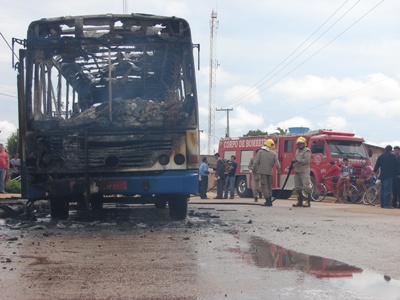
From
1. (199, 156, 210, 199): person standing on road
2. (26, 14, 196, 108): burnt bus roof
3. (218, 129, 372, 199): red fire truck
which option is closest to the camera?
(26, 14, 196, 108): burnt bus roof

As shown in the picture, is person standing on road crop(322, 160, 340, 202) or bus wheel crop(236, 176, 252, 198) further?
bus wheel crop(236, 176, 252, 198)

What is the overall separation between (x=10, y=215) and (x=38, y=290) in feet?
25.3

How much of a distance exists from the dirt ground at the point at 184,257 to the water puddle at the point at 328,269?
0.7 inches

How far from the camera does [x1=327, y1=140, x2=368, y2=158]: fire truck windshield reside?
1001 inches

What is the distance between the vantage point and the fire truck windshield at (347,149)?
83.5 ft

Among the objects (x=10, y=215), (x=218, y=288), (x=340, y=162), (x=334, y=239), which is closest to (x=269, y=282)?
(x=218, y=288)

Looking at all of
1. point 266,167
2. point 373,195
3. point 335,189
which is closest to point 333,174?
point 335,189

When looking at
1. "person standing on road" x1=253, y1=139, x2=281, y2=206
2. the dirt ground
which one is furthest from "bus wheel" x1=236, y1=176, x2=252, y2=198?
the dirt ground

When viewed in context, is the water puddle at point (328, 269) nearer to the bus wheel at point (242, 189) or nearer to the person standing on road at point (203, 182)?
the person standing on road at point (203, 182)

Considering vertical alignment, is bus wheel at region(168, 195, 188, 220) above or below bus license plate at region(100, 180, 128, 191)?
below

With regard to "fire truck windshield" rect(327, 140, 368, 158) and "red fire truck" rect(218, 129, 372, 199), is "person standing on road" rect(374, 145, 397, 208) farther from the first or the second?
"fire truck windshield" rect(327, 140, 368, 158)

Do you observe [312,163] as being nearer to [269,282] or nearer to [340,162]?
[340,162]

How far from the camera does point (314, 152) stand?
25.6 meters

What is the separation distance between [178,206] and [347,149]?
51.8 ft
